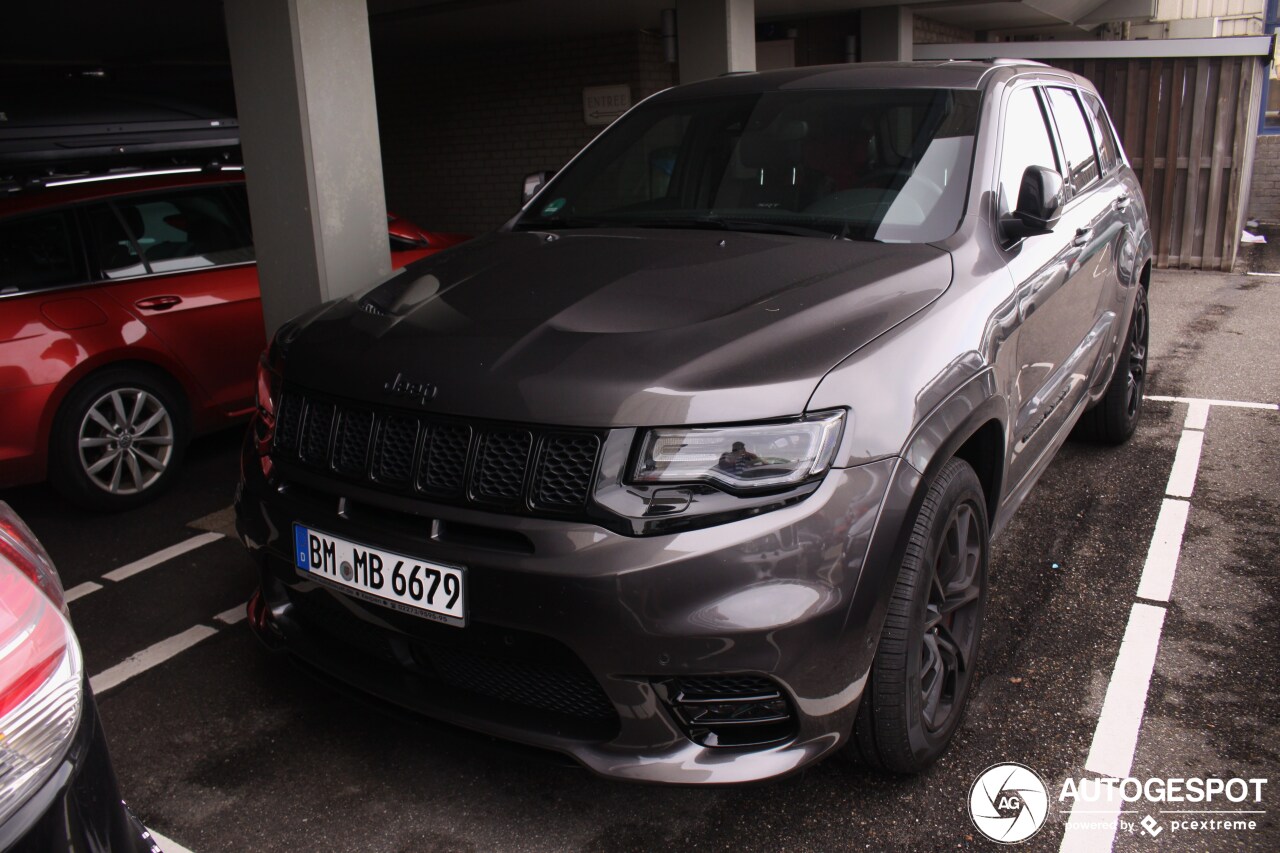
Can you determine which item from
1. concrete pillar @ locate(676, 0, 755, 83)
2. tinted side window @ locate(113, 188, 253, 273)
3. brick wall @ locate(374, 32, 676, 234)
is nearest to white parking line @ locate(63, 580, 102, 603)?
tinted side window @ locate(113, 188, 253, 273)

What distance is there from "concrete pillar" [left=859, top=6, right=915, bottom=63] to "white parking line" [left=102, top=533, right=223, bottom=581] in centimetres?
914

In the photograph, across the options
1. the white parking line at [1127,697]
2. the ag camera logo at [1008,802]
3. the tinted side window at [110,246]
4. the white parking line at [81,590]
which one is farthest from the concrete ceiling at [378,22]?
the ag camera logo at [1008,802]

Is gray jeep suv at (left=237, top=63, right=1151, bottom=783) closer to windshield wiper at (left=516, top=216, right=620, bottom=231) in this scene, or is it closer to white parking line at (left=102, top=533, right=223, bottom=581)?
windshield wiper at (left=516, top=216, right=620, bottom=231)

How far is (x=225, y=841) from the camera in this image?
242 cm

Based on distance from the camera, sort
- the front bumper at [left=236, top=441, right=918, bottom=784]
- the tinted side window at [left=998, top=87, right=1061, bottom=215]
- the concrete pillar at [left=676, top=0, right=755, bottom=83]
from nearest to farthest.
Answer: the front bumper at [left=236, top=441, right=918, bottom=784]
the tinted side window at [left=998, top=87, right=1061, bottom=215]
the concrete pillar at [left=676, top=0, right=755, bottom=83]

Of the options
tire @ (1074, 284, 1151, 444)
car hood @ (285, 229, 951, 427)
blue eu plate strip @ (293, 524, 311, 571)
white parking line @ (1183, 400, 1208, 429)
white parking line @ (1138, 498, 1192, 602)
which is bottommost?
white parking line @ (1138, 498, 1192, 602)

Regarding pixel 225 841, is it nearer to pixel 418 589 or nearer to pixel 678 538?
pixel 418 589

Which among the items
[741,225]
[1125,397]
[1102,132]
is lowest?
[1125,397]

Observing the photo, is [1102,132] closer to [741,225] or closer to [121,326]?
[741,225]

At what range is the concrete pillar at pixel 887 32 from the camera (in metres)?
11.2

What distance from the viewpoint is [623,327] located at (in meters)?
2.35

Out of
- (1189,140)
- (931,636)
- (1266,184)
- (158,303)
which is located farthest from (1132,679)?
(1266,184)

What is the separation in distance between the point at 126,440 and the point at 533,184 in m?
2.27

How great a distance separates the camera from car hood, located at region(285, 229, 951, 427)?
2133 millimetres
